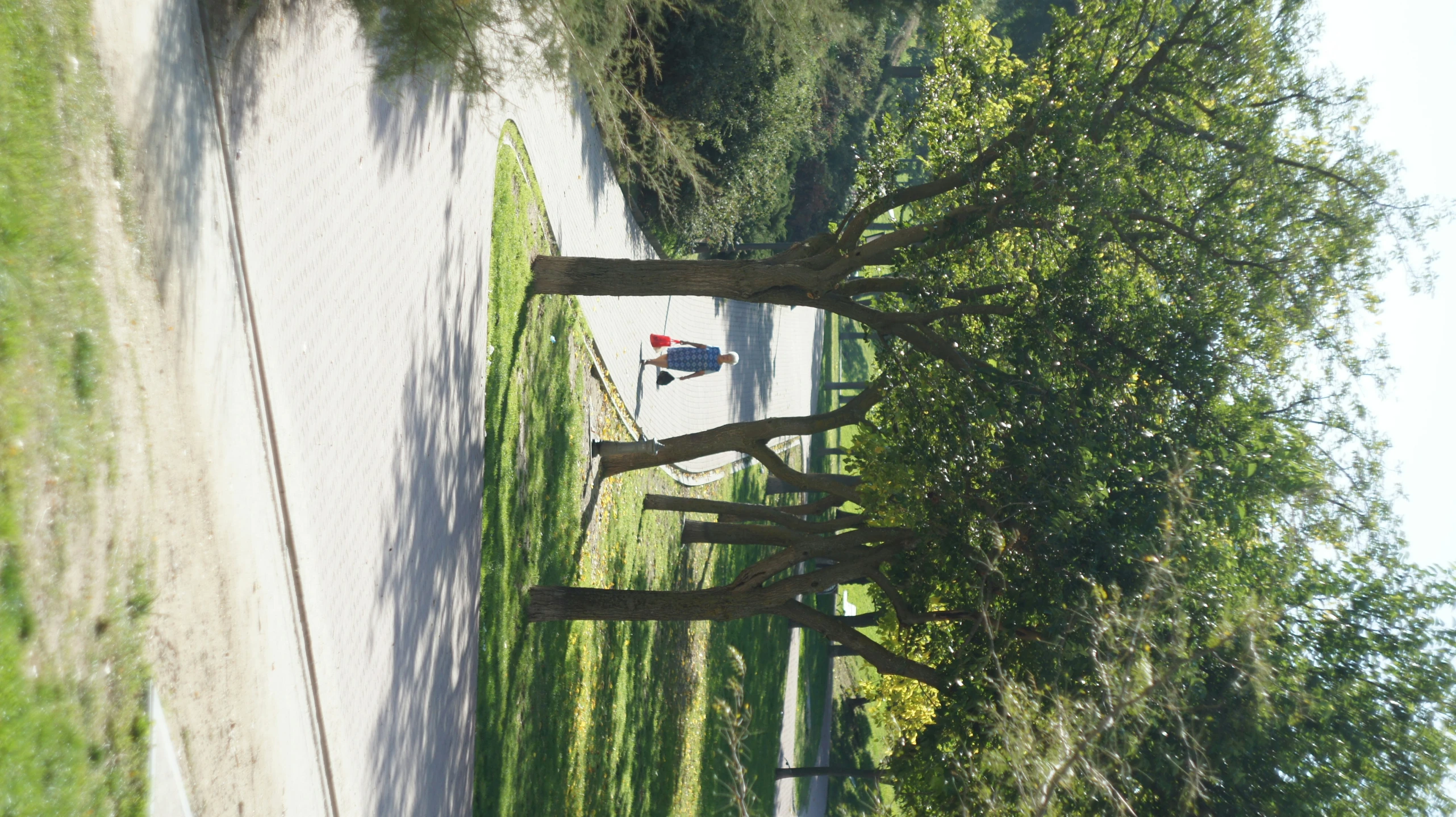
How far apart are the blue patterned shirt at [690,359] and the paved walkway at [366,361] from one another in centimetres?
561

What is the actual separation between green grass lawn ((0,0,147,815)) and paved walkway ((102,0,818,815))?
717mm

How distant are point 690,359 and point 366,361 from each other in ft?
27.8

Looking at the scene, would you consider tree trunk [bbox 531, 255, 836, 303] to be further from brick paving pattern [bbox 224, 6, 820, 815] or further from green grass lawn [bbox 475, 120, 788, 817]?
brick paving pattern [bbox 224, 6, 820, 815]

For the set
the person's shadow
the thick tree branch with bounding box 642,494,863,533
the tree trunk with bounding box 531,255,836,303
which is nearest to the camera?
the tree trunk with bounding box 531,255,836,303

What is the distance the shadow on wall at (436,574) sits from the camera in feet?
24.5

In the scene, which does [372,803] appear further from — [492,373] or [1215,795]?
[1215,795]

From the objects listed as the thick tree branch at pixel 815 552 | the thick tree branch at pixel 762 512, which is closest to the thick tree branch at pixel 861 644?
the thick tree branch at pixel 815 552

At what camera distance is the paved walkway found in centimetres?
627

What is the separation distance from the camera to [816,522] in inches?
406

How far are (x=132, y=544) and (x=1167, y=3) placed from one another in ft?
29.7

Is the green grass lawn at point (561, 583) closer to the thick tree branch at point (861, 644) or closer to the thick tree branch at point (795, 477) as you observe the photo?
A: the thick tree branch at point (861, 644)

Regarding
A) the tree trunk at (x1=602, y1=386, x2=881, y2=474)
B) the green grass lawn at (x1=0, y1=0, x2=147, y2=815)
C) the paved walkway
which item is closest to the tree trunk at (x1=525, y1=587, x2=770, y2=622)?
the paved walkway

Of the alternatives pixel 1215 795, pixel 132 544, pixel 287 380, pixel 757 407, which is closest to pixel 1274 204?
pixel 1215 795

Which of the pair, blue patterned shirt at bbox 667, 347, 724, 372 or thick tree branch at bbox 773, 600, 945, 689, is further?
blue patterned shirt at bbox 667, 347, 724, 372
